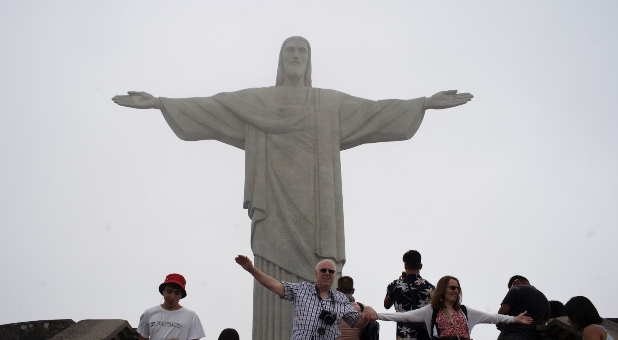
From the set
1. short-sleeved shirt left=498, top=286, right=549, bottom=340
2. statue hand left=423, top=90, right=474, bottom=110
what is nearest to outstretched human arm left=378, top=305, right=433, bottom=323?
short-sleeved shirt left=498, top=286, right=549, bottom=340

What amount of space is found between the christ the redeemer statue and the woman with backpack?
15.6ft

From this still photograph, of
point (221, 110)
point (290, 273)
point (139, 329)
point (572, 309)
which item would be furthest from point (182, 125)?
point (572, 309)

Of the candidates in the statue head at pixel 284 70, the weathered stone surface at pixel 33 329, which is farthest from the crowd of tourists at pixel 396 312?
the statue head at pixel 284 70

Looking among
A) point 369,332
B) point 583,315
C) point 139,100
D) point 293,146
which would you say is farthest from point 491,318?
point 139,100

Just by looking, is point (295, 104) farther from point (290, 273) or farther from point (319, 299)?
point (319, 299)

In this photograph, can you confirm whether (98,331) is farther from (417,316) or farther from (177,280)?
(417,316)

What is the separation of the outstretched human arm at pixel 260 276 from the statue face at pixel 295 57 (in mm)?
7483

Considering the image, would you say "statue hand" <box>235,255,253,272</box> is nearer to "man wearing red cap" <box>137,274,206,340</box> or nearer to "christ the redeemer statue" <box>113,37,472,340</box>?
"man wearing red cap" <box>137,274,206,340</box>

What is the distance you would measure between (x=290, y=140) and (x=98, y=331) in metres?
5.85

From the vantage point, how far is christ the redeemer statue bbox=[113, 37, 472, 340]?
13594 mm

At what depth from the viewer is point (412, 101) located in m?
14.9

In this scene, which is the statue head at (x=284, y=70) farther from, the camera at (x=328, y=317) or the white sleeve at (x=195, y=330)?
the camera at (x=328, y=317)

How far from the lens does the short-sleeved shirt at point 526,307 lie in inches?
379

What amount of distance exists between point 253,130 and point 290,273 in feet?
8.24
